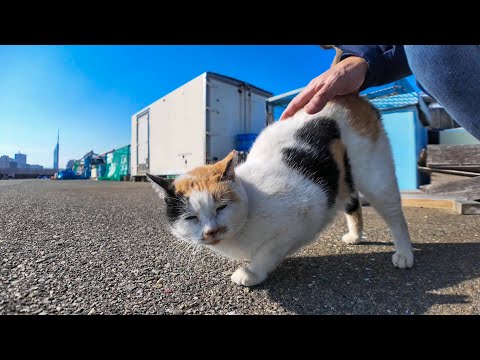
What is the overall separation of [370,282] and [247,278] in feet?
2.12

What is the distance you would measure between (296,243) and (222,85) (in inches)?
267

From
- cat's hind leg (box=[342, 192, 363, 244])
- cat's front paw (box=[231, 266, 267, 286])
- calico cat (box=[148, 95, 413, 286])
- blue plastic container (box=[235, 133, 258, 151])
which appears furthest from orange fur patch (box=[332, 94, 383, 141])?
blue plastic container (box=[235, 133, 258, 151])

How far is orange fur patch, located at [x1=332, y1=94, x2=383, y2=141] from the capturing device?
1.83 meters

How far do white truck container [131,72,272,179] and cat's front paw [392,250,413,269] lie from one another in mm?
5853

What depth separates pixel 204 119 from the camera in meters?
7.18

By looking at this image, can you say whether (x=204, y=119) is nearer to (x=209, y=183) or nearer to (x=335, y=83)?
(x=335, y=83)

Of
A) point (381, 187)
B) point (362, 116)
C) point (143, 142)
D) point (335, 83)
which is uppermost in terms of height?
point (143, 142)

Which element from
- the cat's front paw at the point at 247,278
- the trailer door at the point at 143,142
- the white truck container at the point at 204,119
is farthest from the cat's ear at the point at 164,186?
the trailer door at the point at 143,142

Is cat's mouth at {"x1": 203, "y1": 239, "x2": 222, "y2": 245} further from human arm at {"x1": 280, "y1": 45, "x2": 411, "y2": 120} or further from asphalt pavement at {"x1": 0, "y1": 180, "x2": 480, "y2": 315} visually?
human arm at {"x1": 280, "y1": 45, "x2": 411, "y2": 120}

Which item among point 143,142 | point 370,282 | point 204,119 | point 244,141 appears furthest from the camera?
point 143,142

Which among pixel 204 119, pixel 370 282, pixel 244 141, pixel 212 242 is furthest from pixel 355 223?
pixel 204 119
